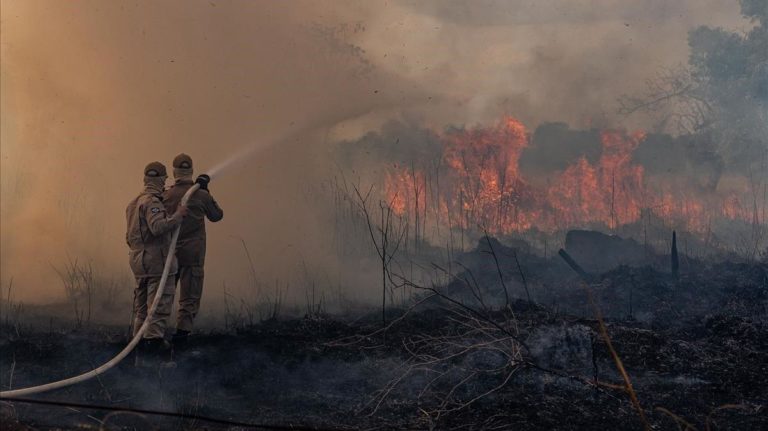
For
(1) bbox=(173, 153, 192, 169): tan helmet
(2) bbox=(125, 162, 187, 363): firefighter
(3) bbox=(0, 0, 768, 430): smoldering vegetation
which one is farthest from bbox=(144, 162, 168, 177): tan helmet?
(3) bbox=(0, 0, 768, 430): smoldering vegetation

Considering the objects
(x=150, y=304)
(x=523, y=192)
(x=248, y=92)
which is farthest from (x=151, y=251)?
(x=523, y=192)

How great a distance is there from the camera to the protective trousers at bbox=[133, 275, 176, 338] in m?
7.41

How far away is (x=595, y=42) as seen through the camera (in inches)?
551

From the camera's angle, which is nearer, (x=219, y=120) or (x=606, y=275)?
(x=606, y=275)

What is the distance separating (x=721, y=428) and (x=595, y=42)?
382 inches

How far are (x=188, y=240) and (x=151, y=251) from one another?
28.3 inches

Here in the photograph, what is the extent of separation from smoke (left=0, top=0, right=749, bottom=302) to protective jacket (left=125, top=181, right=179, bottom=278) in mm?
4991

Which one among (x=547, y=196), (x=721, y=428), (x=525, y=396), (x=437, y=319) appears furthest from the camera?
(x=547, y=196)

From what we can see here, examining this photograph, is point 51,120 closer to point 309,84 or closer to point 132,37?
point 132,37

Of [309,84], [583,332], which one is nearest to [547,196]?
[309,84]

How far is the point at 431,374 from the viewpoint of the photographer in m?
7.32

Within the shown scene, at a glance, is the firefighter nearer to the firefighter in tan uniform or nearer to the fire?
the firefighter in tan uniform

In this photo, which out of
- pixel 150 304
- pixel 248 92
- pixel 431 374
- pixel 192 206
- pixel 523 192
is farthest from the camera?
pixel 523 192

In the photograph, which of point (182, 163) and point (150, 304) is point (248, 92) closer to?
point (182, 163)
